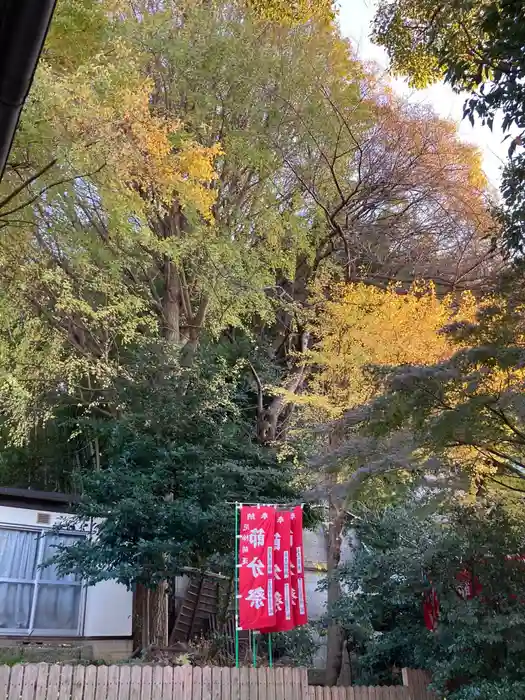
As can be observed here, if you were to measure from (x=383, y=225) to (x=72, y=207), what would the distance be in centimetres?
748

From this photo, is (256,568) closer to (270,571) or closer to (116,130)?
(270,571)

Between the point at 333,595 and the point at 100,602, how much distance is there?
484 centimetres

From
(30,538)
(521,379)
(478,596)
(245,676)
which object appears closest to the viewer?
(521,379)

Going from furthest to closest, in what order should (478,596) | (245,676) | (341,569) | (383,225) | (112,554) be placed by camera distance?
(383,225) < (341,569) < (112,554) < (478,596) < (245,676)

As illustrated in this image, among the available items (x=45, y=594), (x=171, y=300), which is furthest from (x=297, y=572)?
(x=171, y=300)

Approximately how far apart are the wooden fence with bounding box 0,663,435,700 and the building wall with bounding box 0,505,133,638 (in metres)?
5.37

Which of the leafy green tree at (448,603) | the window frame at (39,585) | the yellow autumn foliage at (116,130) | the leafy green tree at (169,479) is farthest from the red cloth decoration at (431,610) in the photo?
the yellow autumn foliage at (116,130)

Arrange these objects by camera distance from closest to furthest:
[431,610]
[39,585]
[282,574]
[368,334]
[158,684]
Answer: [158,684] < [282,574] < [431,610] < [368,334] < [39,585]

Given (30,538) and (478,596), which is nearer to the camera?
(478,596)

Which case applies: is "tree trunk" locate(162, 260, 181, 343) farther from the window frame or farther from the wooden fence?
the wooden fence

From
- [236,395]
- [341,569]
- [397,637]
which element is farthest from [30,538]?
[397,637]

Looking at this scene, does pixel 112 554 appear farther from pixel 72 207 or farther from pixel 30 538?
pixel 72 207

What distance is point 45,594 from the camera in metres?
10.9

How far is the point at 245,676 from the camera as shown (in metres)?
6.55
